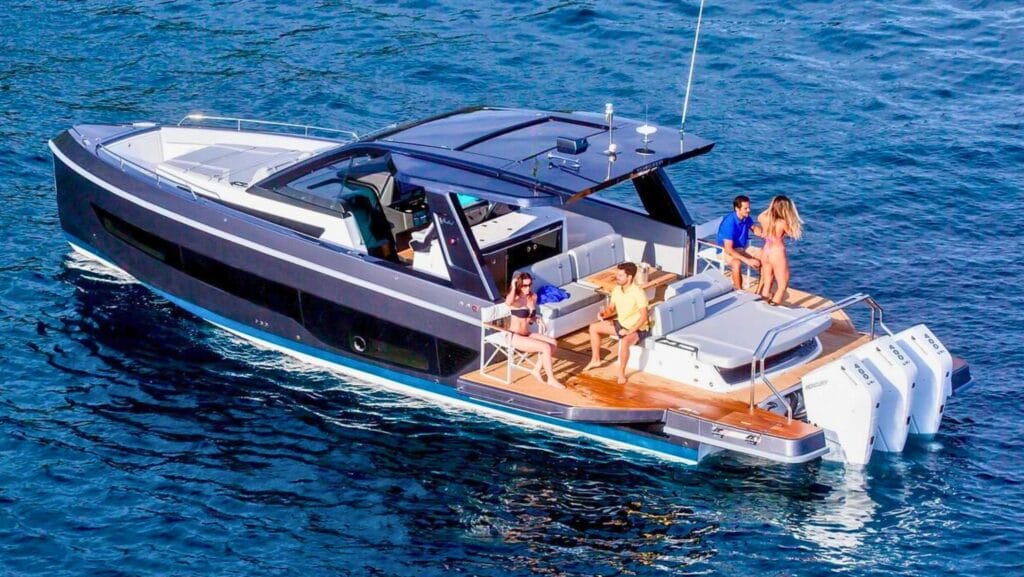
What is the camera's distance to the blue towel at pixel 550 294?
56.2 ft

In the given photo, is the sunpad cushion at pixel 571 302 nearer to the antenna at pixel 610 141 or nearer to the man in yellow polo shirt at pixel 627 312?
the man in yellow polo shirt at pixel 627 312

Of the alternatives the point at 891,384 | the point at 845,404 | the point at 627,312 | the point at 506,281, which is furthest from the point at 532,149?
the point at 891,384

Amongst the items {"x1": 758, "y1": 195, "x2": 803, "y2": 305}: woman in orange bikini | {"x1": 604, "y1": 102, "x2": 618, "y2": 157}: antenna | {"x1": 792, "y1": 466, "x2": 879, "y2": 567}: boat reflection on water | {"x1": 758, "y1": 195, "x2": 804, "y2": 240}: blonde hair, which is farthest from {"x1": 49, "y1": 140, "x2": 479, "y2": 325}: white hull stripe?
{"x1": 792, "y1": 466, "x2": 879, "y2": 567}: boat reflection on water

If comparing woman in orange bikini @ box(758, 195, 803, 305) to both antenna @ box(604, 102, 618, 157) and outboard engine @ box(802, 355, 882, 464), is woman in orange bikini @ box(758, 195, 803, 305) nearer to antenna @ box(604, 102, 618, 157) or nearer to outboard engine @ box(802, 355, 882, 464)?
outboard engine @ box(802, 355, 882, 464)

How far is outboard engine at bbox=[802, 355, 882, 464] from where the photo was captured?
15.6 metres

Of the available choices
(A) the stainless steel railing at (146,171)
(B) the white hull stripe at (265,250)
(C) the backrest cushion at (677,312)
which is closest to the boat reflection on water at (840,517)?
(C) the backrest cushion at (677,312)

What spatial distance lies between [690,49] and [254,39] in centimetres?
903

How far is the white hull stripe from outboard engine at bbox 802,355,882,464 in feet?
12.9

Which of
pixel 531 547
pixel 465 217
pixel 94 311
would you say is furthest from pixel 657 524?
pixel 94 311

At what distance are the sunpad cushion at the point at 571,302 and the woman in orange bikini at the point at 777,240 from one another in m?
2.14

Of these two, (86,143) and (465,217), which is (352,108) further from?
(465,217)

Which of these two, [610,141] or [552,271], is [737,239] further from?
[552,271]

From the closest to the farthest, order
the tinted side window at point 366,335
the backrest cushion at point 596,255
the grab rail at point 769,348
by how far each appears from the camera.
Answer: the grab rail at point 769,348 → the tinted side window at point 366,335 → the backrest cushion at point 596,255

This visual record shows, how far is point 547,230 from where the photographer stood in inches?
706
